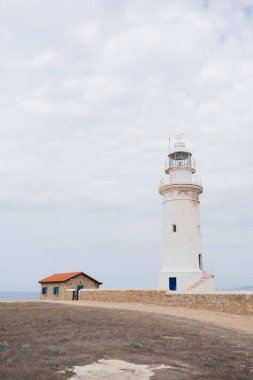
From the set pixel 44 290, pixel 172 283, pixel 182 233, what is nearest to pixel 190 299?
pixel 172 283

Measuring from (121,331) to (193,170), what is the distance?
1841cm

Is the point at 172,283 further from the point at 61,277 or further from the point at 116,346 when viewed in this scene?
the point at 116,346

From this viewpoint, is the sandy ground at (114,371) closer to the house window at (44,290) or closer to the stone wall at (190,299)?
the stone wall at (190,299)

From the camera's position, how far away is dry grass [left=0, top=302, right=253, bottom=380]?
24.2 ft

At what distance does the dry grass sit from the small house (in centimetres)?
1665

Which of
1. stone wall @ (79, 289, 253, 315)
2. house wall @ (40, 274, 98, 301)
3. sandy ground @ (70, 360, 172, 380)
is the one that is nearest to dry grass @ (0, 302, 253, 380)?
sandy ground @ (70, 360, 172, 380)

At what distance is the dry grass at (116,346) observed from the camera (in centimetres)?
739

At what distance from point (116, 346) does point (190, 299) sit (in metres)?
13.1

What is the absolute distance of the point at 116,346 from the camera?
31.4ft

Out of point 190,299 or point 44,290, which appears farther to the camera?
point 44,290

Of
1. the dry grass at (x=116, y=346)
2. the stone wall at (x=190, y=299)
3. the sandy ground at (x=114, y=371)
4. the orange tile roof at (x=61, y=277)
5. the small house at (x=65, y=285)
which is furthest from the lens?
the orange tile roof at (x=61, y=277)

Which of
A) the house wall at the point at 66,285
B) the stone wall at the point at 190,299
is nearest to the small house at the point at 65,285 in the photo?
the house wall at the point at 66,285

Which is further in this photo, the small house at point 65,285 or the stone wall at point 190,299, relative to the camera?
the small house at point 65,285

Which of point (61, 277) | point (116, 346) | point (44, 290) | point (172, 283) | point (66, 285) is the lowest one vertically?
point (44, 290)
